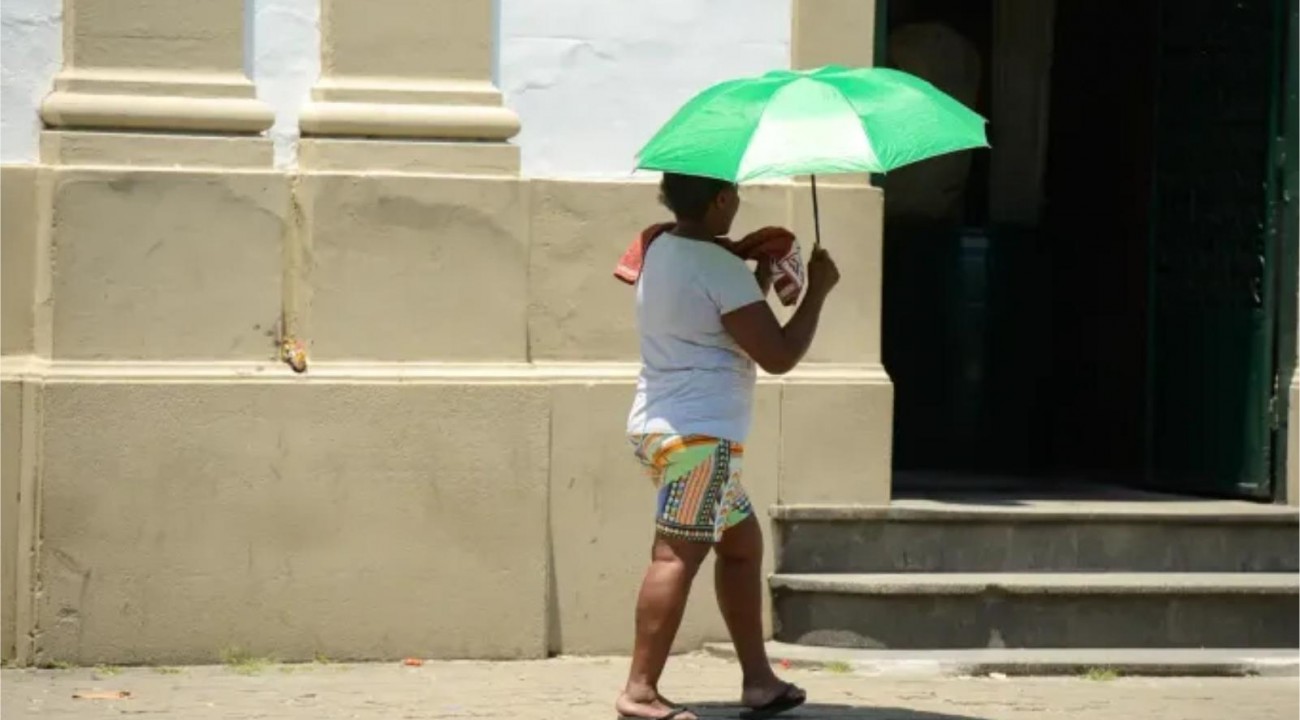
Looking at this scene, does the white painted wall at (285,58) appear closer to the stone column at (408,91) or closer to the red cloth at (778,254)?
the stone column at (408,91)

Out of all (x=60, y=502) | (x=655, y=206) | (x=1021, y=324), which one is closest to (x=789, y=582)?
(x=655, y=206)

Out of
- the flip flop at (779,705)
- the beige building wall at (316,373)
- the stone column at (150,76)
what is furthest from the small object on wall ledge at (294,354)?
the flip flop at (779,705)

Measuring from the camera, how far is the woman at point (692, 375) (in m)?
6.72

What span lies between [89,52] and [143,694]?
87.1 inches

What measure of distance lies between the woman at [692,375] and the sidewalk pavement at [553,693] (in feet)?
2.14

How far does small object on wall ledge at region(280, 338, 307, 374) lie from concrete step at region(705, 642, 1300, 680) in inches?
71.1

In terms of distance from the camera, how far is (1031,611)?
858 centimetres

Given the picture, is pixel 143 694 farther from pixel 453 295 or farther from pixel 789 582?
pixel 789 582

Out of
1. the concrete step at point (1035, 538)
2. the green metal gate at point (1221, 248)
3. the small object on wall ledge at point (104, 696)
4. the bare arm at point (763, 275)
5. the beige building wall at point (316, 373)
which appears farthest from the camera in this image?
the green metal gate at point (1221, 248)

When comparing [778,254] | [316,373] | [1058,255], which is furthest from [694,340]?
[1058,255]

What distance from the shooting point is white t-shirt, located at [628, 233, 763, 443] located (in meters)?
6.73

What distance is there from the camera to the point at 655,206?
856cm

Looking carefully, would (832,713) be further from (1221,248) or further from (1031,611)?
(1221,248)

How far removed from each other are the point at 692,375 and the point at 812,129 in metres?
0.82
